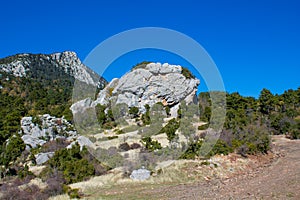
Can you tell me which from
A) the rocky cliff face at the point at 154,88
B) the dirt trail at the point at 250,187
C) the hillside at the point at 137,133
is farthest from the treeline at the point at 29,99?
the dirt trail at the point at 250,187

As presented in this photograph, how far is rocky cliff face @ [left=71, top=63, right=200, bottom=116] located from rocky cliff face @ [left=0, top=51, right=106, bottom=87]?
28481 mm

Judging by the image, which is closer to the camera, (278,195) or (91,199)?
(278,195)

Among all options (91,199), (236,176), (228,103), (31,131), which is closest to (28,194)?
(91,199)

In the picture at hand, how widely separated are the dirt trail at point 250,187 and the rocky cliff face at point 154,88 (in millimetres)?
27580

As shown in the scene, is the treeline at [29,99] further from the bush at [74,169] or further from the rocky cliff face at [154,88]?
the bush at [74,169]

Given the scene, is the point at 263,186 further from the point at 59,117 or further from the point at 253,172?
the point at 59,117

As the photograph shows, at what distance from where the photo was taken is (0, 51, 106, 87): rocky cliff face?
7562 centimetres

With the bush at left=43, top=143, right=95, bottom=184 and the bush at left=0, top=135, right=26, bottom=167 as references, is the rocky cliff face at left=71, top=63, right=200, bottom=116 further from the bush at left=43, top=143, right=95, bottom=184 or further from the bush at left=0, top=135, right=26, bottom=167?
the bush at left=43, top=143, right=95, bottom=184

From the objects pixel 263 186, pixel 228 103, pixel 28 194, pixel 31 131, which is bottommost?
pixel 28 194

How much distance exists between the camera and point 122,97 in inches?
1617

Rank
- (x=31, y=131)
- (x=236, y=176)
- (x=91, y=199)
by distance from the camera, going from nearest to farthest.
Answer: (x=91, y=199), (x=236, y=176), (x=31, y=131)

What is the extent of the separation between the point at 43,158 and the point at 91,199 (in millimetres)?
12878

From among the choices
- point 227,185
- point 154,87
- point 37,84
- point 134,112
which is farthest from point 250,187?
point 37,84

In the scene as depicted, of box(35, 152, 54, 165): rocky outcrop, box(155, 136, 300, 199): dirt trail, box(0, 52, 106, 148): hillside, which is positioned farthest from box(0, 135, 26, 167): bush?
box(155, 136, 300, 199): dirt trail
